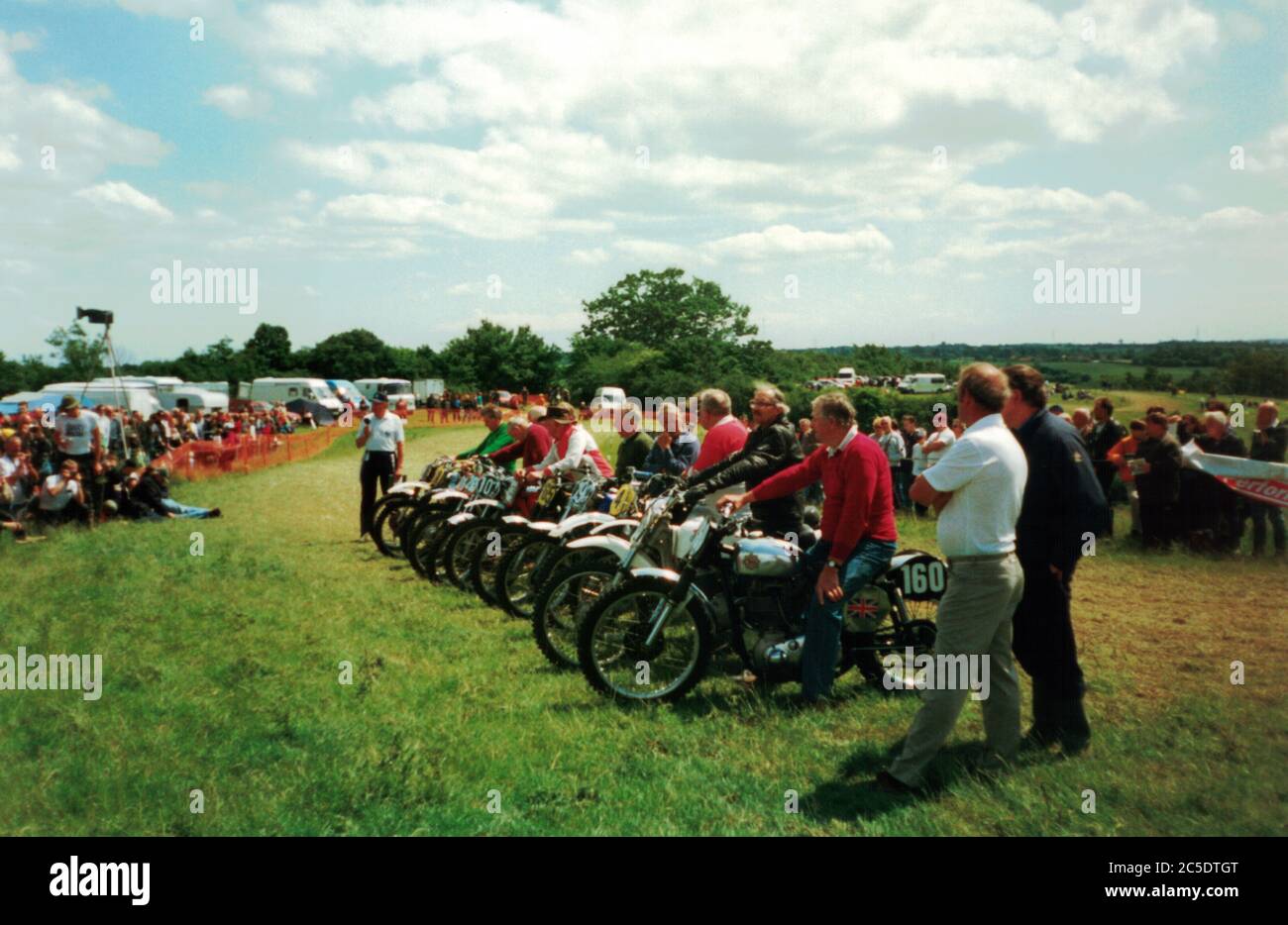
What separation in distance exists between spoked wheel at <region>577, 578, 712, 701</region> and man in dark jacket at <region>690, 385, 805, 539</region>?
2.97ft

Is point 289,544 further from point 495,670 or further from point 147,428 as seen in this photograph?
point 147,428

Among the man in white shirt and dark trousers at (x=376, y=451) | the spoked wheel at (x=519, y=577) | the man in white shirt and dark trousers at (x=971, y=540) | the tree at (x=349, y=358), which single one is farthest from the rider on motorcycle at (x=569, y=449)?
the tree at (x=349, y=358)

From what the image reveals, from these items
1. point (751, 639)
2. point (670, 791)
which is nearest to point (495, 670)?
point (751, 639)

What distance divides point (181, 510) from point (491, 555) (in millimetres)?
8740

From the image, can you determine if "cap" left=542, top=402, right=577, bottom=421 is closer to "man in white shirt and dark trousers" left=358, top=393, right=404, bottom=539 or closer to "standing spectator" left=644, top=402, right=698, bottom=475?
"standing spectator" left=644, top=402, right=698, bottom=475

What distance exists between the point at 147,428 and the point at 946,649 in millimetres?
20034

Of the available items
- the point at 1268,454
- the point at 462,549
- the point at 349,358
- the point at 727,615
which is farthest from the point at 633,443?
the point at 349,358

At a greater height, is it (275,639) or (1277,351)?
(1277,351)

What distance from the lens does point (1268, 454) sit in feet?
34.7

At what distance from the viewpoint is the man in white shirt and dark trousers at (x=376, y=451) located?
11828mm

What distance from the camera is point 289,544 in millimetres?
11711

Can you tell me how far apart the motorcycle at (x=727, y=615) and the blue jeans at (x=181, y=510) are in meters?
11.2

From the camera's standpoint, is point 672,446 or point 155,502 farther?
point 155,502

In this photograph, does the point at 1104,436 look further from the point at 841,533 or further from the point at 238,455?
the point at 238,455
